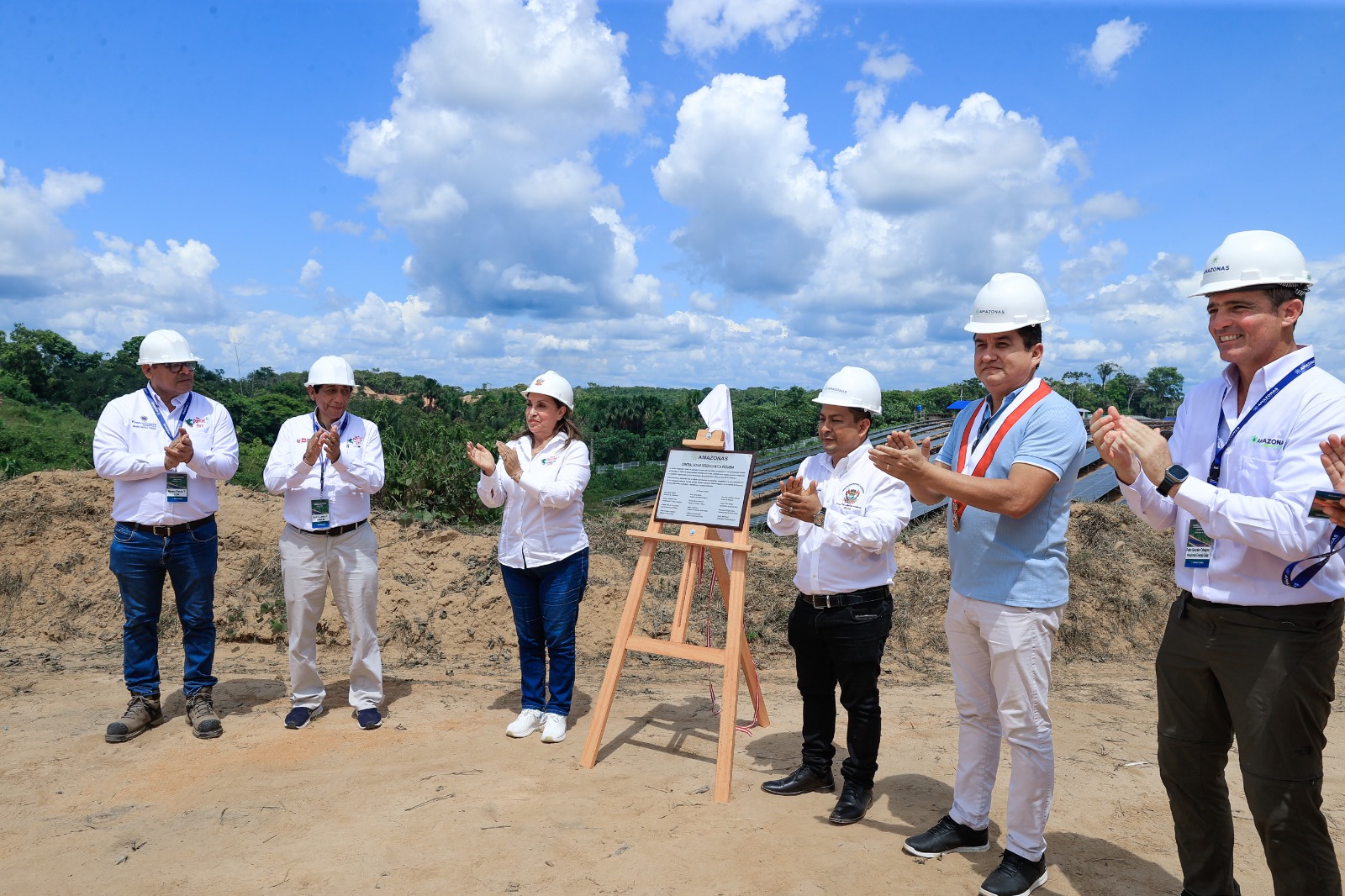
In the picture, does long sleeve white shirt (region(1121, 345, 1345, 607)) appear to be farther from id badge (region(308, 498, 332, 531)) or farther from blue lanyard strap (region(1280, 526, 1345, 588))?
id badge (region(308, 498, 332, 531))

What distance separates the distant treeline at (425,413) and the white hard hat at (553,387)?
5.01 metres

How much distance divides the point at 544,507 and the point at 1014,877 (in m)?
3.13

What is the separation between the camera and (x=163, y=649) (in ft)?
25.0

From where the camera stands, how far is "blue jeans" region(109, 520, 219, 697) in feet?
17.0

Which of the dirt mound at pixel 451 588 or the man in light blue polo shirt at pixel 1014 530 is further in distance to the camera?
the dirt mound at pixel 451 588

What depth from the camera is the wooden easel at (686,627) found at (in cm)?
444

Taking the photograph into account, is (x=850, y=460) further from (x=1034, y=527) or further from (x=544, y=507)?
(x=544, y=507)

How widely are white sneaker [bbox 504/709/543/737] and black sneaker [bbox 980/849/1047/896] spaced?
2.93m

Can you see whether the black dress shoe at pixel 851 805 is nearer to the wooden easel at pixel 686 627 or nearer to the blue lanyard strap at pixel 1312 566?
the wooden easel at pixel 686 627

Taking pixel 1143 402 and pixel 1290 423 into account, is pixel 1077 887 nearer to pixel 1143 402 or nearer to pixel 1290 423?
pixel 1290 423

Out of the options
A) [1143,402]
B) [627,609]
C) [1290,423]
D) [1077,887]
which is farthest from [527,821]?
[1143,402]

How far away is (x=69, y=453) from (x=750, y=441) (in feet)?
49.1

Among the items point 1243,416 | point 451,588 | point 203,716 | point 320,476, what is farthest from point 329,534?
point 1243,416

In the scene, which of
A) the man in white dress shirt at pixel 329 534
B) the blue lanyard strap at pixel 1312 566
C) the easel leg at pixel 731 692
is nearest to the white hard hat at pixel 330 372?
the man in white dress shirt at pixel 329 534
